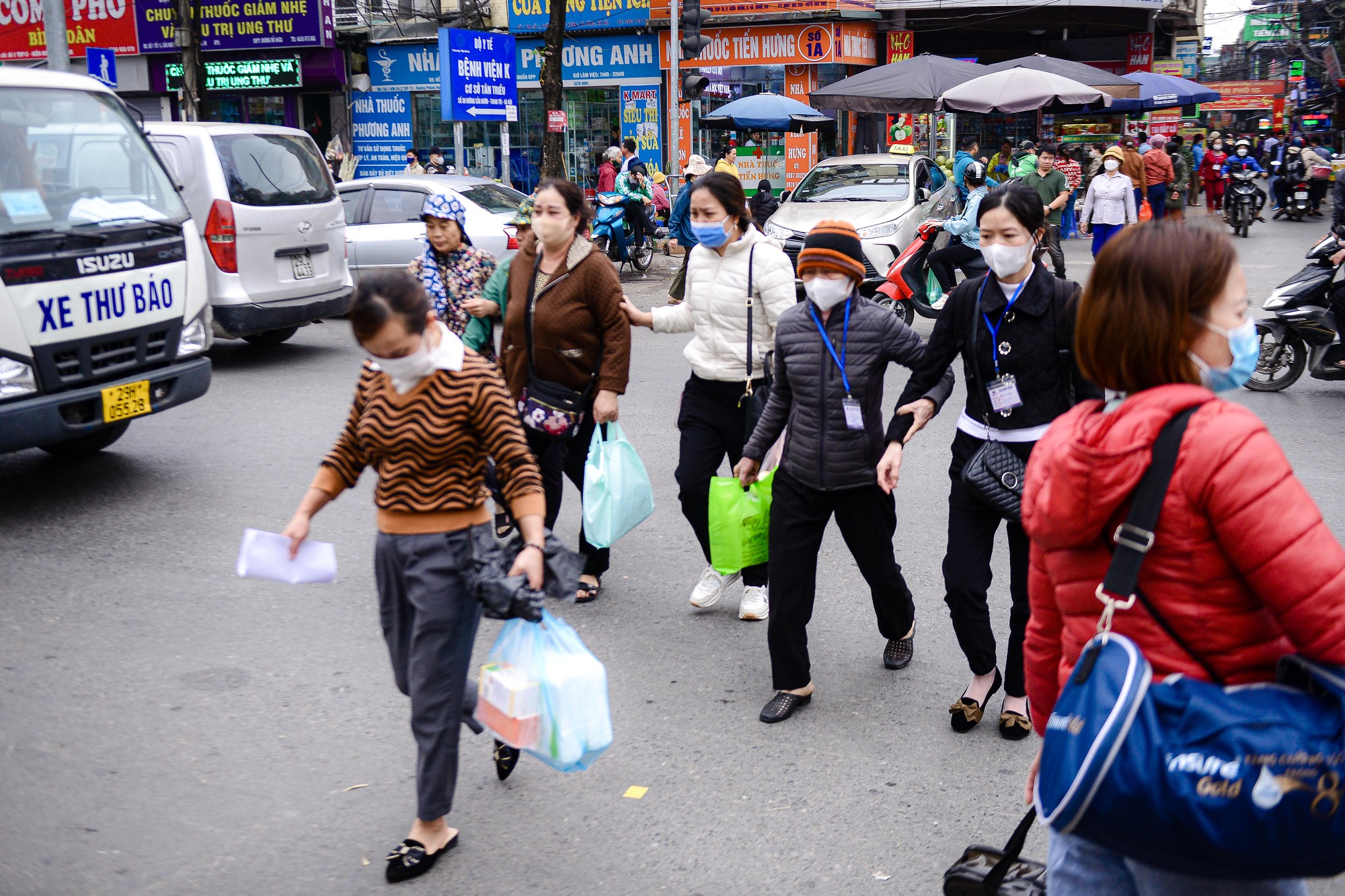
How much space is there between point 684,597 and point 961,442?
1801 millimetres

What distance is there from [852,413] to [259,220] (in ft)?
24.2

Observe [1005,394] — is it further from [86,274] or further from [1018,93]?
[1018,93]

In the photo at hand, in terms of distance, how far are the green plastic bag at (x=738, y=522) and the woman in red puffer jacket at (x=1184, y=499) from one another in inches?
99.9

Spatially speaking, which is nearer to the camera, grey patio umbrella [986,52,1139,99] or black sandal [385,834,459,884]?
black sandal [385,834,459,884]

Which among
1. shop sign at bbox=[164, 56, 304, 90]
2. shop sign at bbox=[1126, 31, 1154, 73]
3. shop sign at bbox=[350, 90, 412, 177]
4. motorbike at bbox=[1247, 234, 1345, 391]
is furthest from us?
shop sign at bbox=[350, 90, 412, 177]

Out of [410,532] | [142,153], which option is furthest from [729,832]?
[142,153]

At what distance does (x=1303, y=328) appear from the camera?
912 centimetres

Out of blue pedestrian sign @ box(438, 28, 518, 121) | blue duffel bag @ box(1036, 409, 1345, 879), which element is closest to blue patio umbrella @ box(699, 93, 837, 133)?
blue pedestrian sign @ box(438, 28, 518, 121)

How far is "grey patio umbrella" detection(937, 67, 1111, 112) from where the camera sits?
15609 millimetres

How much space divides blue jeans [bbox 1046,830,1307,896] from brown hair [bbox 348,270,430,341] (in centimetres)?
184

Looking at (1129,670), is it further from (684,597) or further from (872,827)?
(684,597)

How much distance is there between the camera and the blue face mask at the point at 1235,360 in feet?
6.24

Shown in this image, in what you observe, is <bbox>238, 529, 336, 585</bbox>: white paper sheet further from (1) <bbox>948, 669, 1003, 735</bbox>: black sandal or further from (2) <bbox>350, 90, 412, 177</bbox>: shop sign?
(2) <bbox>350, 90, 412, 177</bbox>: shop sign

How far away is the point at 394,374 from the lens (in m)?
3.02
